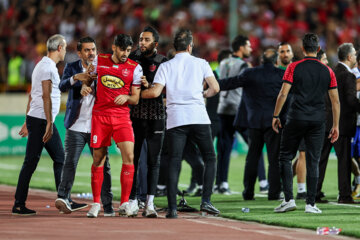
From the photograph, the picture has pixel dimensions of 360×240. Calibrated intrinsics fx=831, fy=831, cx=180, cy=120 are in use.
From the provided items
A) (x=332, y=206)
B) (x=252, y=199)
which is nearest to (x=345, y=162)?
(x=332, y=206)

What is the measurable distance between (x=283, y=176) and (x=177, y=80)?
6.59 feet

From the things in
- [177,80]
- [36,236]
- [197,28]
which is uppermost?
[197,28]

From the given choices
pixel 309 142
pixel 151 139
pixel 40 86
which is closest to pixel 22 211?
pixel 40 86

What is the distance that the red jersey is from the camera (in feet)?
31.9

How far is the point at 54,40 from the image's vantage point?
10508 mm

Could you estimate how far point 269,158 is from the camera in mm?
12375

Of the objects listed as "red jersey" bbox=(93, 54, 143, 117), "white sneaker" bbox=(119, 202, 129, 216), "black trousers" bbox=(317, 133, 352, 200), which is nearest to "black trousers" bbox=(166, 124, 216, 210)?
"white sneaker" bbox=(119, 202, 129, 216)

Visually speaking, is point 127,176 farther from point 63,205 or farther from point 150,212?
point 63,205

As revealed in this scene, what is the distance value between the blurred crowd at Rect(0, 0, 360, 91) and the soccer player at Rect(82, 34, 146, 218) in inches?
660

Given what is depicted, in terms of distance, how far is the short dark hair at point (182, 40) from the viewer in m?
9.97

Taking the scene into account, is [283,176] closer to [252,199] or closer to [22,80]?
[252,199]

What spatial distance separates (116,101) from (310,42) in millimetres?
2571

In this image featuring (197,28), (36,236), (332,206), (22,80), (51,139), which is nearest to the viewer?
(36,236)

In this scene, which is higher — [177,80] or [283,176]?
[177,80]
